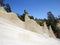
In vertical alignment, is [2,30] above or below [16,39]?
above

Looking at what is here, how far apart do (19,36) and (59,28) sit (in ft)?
55.0

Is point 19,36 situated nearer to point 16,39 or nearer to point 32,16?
point 16,39

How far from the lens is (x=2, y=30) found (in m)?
4.46

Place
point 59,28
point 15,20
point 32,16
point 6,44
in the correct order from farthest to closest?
A: point 59,28
point 32,16
point 15,20
point 6,44

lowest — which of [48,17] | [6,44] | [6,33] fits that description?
[6,44]

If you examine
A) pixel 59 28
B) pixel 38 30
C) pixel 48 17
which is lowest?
pixel 38 30

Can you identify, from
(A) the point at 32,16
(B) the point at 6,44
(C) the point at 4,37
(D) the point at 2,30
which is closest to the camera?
(B) the point at 6,44

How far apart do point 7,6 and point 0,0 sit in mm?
1050

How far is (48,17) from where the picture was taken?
21844 millimetres

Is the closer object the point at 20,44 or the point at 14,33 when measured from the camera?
the point at 20,44

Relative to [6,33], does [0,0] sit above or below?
above

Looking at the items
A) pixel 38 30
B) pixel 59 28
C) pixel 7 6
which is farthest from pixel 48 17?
pixel 38 30

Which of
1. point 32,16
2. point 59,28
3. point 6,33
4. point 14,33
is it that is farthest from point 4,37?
point 59,28

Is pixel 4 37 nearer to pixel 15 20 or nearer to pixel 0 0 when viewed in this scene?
pixel 15 20
